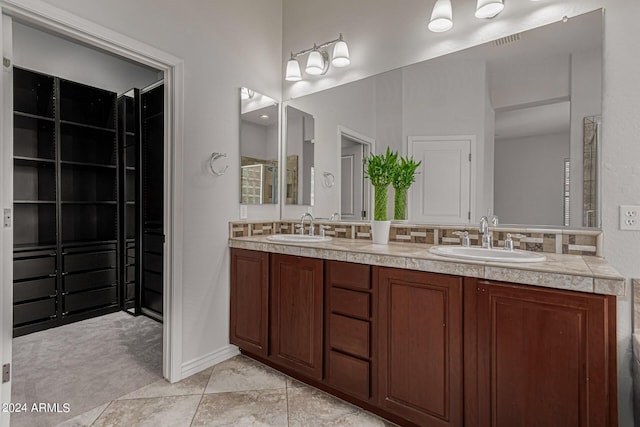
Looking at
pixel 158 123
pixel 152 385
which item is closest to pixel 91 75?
pixel 158 123

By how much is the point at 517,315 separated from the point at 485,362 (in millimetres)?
247

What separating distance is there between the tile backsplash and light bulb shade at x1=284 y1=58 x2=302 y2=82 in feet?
3.97

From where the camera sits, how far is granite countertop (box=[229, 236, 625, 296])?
1168mm

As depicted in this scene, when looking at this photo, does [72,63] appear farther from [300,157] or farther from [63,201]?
[300,157]

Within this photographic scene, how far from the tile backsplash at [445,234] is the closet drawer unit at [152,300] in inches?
54.0

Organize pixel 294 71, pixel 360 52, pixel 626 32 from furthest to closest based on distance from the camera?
pixel 294 71
pixel 360 52
pixel 626 32

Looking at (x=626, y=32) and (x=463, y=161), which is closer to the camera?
(x=626, y=32)

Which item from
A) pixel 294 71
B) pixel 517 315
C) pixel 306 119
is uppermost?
pixel 294 71

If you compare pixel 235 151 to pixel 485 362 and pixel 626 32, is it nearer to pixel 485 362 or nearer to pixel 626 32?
pixel 485 362

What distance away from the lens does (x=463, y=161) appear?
2049 mm

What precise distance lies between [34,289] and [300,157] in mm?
2663

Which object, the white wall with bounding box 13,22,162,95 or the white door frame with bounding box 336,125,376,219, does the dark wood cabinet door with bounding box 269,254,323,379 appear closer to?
the white door frame with bounding box 336,125,376,219

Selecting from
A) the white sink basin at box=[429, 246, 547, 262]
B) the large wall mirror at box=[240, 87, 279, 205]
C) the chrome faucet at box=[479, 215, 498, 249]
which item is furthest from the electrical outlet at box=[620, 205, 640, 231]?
the large wall mirror at box=[240, 87, 279, 205]

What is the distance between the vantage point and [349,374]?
5.98ft
